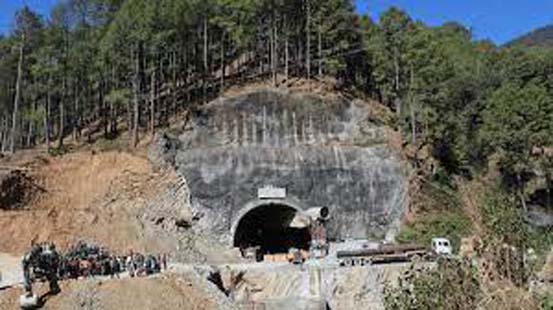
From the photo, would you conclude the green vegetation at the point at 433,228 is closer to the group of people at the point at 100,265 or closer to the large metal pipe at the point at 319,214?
the large metal pipe at the point at 319,214

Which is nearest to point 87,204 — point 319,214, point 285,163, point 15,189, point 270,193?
point 15,189

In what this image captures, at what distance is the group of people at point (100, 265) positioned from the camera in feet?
118

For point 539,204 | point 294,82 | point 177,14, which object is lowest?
point 539,204

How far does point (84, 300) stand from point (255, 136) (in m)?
24.7

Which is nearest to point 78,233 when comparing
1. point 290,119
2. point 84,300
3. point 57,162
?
point 57,162

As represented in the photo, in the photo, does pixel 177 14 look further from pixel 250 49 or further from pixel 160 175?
pixel 160 175

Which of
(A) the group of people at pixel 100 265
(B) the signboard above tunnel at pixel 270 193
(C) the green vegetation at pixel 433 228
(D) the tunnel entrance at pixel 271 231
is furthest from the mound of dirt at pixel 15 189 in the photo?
(C) the green vegetation at pixel 433 228

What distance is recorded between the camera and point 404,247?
41.2m

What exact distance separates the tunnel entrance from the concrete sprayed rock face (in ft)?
6.95

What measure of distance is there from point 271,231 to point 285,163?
691 cm

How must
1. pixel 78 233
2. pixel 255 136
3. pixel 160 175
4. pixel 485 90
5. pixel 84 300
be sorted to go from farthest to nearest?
pixel 485 90, pixel 255 136, pixel 160 175, pixel 78 233, pixel 84 300

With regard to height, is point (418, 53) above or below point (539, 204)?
above

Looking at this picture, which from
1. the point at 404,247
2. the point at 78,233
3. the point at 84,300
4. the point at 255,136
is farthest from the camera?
the point at 255,136

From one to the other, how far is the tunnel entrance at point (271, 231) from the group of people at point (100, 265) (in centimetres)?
1423
